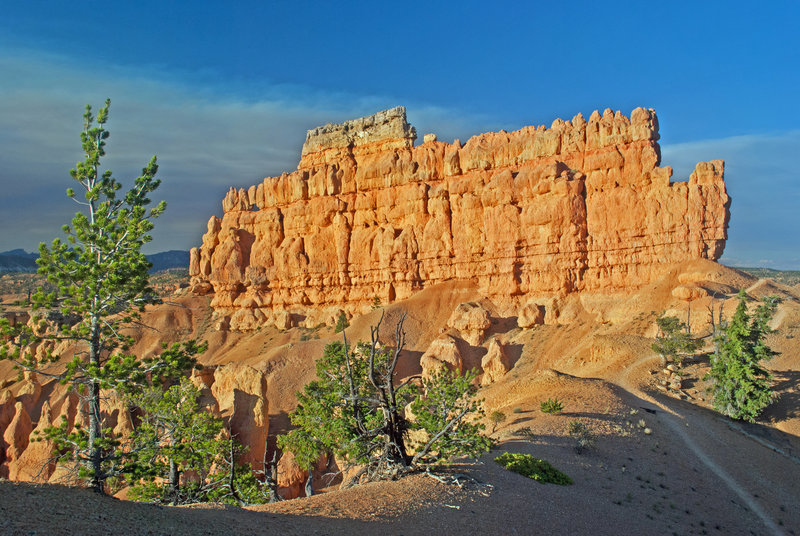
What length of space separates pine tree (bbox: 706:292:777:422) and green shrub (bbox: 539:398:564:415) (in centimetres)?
1162

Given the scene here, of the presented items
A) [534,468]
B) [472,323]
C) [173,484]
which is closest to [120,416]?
[173,484]

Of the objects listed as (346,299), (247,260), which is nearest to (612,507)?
(346,299)

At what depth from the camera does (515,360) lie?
172 ft

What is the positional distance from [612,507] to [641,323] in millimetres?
35556

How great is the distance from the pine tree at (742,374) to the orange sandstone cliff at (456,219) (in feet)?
76.7

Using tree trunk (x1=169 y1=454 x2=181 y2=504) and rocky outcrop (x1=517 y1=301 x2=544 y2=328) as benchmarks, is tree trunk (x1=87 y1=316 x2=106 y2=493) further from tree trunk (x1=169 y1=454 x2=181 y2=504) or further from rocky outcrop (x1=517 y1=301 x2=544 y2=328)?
rocky outcrop (x1=517 y1=301 x2=544 y2=328)

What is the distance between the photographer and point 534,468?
18984mm

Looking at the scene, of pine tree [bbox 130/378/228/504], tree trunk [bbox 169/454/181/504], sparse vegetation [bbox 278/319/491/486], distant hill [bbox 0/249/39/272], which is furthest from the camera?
distant hill [bbox 0/249/39/272]

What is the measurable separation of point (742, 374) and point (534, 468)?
20710 millimetres

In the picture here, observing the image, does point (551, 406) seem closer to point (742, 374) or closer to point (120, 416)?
point (742, 374)

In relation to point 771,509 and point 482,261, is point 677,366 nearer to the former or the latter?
point 771,509

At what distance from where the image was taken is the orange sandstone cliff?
58312mm

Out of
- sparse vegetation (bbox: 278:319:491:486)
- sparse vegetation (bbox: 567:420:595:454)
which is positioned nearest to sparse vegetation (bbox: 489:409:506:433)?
sparse vegetation (bbox: 567:420:595:454)

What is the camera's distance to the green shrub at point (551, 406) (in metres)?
28.2
